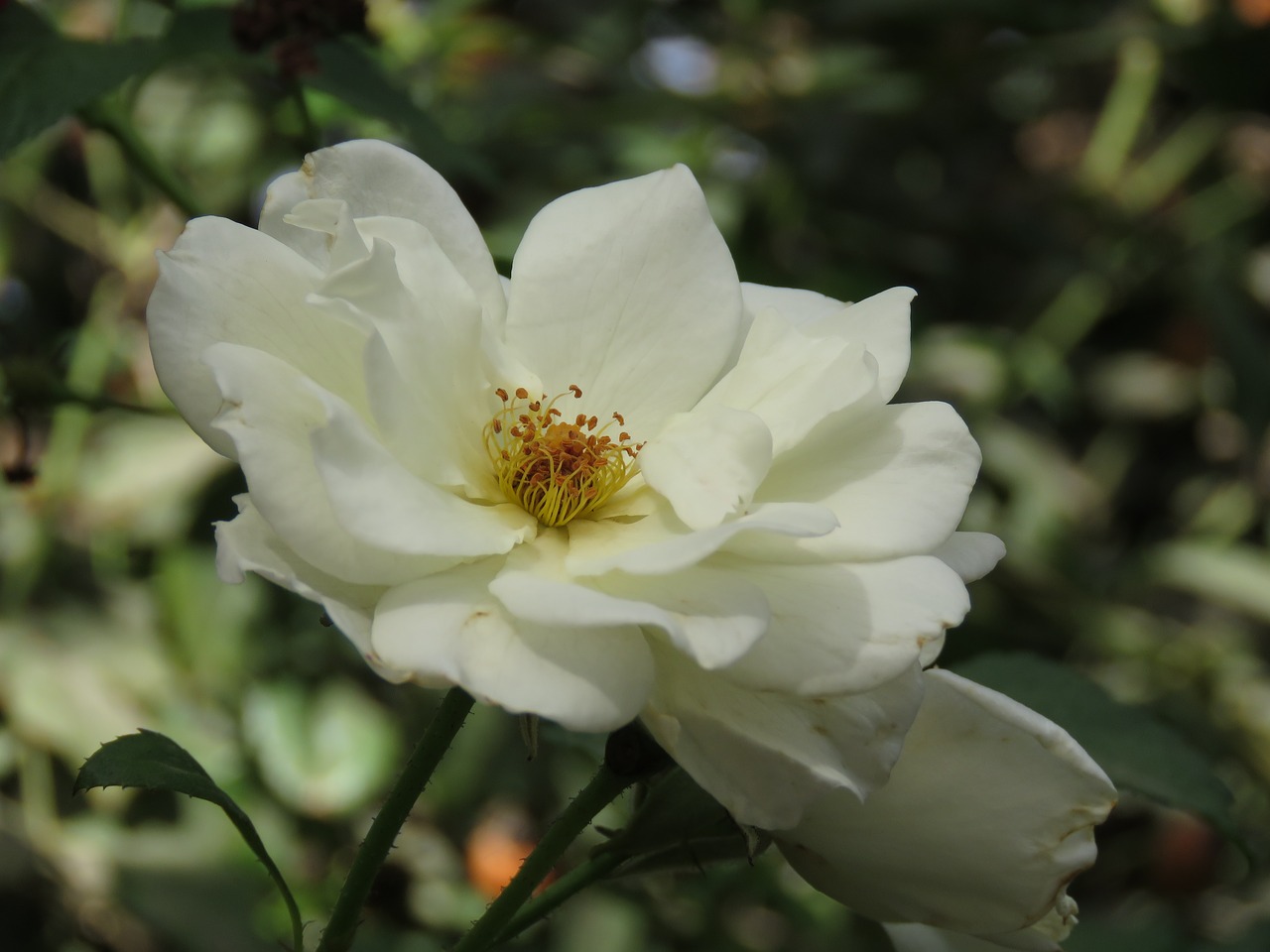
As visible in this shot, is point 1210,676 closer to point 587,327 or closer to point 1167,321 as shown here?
point 1167,321

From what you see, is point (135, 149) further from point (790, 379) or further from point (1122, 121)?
point (1122, 121)

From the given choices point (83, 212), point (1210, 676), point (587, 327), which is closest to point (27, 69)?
point (587, 327)

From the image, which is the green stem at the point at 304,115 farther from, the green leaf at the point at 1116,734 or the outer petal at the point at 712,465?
the green leaf at the point at 1116,734

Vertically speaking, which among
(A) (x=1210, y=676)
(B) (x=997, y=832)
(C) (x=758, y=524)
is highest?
(C) (x=758, y=524)

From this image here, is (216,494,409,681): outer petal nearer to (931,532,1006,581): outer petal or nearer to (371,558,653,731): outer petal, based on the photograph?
(371,558,653,731): outer petal

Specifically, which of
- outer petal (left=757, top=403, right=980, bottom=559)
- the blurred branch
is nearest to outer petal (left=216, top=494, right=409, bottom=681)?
outer petal (left=757, top=403, right=980, bottom=559)

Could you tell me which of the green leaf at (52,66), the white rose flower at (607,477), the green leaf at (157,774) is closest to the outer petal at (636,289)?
the white rose flower at (607,477)
